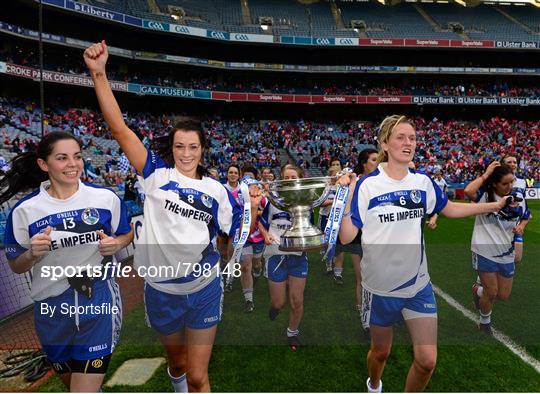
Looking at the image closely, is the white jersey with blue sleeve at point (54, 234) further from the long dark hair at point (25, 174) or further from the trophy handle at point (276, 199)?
the trophy handle at point (276, 199)

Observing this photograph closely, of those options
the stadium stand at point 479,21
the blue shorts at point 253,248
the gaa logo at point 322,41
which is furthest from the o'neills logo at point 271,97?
the blue shorts at point 253,248

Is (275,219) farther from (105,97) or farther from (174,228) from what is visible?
(105,97)

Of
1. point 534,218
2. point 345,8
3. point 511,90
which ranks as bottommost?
point 534,218

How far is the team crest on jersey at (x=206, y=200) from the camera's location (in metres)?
2.93

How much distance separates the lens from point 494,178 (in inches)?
182

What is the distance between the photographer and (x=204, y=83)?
3653 cm

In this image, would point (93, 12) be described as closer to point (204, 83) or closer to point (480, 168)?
point (204, 83)

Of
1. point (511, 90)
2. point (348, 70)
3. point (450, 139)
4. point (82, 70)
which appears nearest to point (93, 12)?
point (82, 70)

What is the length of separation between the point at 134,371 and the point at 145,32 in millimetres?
35428

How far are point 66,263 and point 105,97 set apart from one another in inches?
44.5

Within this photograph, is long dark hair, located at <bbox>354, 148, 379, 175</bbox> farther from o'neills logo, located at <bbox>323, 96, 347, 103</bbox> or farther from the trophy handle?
o'neills logo, located at <bbox>323, 96, 347, 103</bbox>

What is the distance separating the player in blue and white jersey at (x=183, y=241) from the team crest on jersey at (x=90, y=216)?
0.32 meters

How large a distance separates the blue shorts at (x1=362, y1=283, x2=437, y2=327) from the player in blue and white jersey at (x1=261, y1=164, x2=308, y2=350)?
147 centimetres

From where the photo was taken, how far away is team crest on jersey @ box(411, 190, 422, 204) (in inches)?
121
